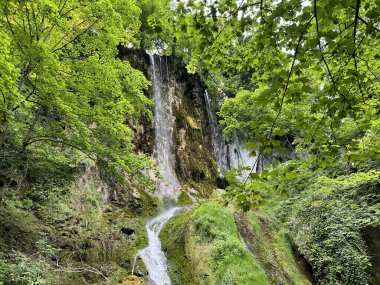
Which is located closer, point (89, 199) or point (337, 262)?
point (337, 262)

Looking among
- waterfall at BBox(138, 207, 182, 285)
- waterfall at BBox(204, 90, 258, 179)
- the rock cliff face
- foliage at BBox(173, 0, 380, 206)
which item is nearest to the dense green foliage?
foliage at BBox(173, 0, 380, 206)

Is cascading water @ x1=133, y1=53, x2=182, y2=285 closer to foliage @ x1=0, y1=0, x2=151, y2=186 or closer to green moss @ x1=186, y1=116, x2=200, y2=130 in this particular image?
green moss @ x1=186, y1=116, x2=200, y2=130

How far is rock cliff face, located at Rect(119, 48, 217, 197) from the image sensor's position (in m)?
19.8

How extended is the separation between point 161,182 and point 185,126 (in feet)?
20.4

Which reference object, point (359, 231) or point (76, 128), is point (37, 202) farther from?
point (359, 231)

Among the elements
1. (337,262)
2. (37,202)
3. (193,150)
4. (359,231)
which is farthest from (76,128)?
(193,150)

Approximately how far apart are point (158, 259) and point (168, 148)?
10666 millimetres

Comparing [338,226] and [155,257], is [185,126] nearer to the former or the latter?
[155,257]

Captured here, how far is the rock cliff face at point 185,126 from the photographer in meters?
19.8

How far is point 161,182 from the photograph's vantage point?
58.8 feet

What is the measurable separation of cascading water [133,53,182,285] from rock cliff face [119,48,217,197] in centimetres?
44

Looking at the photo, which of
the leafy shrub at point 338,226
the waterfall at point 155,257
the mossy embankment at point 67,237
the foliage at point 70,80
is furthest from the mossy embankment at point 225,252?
the foliage at point 70,80

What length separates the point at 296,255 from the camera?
1180 centimetres

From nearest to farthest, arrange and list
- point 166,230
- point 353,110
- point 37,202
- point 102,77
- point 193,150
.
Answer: point 353,110 → point 102,77 → point 37,202 → point 166,230 → point 193,150
